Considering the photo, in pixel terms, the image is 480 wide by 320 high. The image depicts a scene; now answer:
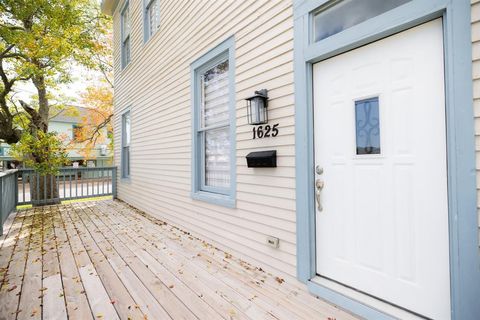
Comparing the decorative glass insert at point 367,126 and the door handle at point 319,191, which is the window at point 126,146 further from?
the decorative glass insert at point 367,126

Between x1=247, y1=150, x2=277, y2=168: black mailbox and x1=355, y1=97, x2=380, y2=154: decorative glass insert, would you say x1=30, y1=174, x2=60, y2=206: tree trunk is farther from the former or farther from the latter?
x1=355, y1=97, x2=380, y2=154: decorative glass insert

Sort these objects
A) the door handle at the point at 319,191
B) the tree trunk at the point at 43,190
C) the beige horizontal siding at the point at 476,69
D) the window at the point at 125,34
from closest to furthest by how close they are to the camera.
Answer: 1. the beige horizontal siding at the point at 476,69
2. the door handle at the point at 319,191
3. the tree trunk at the point at 43,190
4. the window at the point at 125,34

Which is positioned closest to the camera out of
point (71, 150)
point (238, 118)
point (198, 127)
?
point (238, 118)

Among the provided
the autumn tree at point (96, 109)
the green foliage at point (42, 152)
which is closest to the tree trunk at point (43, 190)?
the green foliage at point (42, 152)

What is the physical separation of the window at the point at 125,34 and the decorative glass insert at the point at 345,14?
20.8 feet

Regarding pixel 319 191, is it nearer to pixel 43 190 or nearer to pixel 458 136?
pixel 458 136

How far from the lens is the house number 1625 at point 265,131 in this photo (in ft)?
8.59

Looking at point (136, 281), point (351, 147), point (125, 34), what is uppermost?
point (125, 34)

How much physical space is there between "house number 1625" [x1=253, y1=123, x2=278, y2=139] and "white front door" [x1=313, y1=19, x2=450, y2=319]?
461mm

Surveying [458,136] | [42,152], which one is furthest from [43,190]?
[458,136]

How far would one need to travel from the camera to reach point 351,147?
6.78ft

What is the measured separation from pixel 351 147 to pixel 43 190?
818cm

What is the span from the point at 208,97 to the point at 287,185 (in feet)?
6.80

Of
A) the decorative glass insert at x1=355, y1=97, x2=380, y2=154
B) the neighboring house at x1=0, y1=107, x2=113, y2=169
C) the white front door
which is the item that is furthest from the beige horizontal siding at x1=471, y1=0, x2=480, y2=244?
the neighboring house at x1=0, y1=107, x2=113, y2=169
